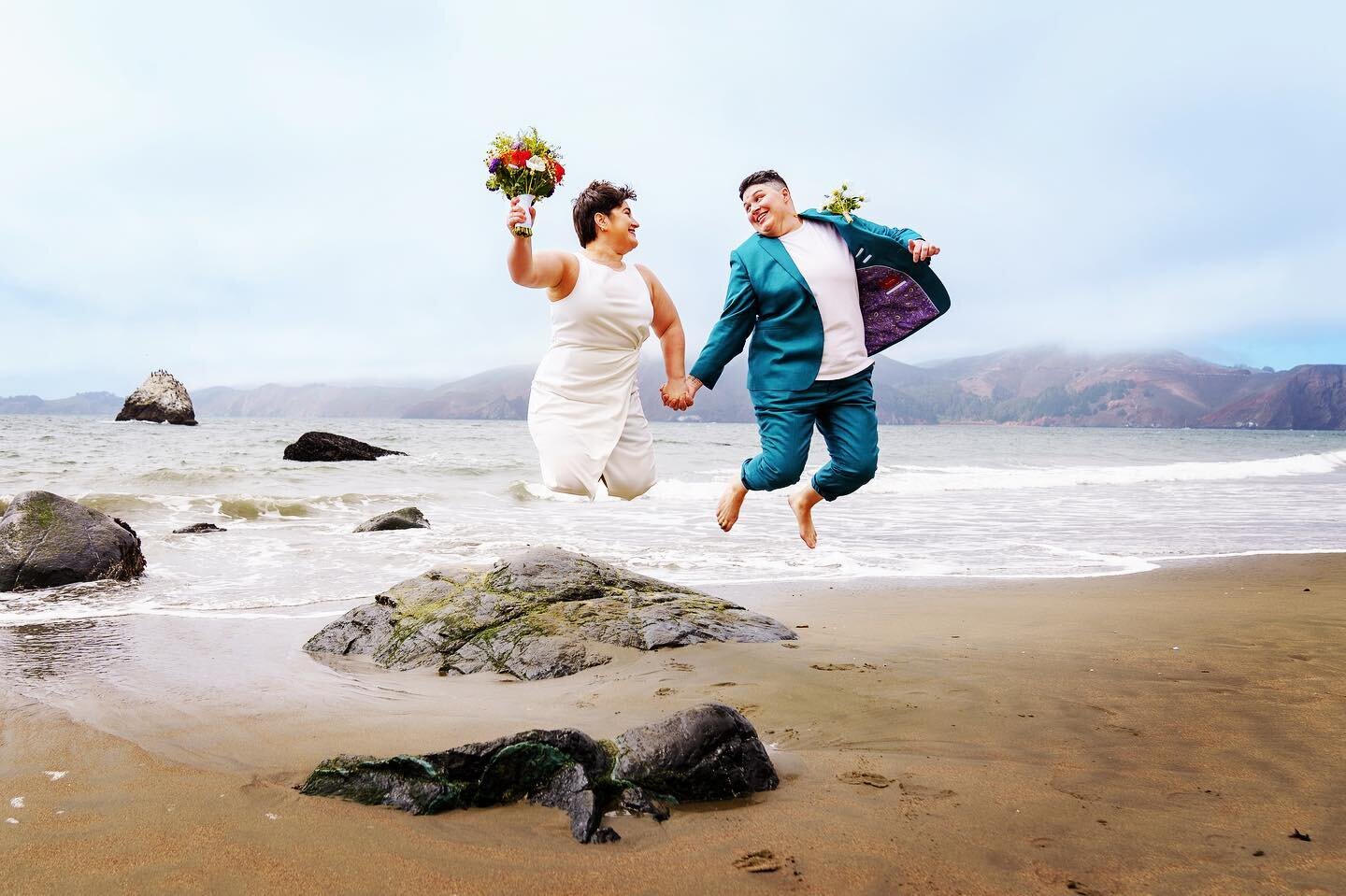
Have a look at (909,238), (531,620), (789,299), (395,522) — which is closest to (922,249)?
(909,238)

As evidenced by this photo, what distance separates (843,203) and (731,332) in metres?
0.92

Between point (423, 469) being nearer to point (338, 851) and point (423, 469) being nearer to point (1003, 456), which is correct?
point (338, 851)

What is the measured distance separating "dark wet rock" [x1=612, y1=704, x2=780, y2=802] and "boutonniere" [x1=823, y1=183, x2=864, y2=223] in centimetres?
260

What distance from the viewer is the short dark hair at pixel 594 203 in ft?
14.5

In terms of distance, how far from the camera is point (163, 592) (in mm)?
9156

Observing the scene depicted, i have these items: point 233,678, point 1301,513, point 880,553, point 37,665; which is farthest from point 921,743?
point 1301,513

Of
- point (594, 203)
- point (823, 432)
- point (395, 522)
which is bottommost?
point (395, 522)

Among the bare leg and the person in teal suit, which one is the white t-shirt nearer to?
the person in teal suit

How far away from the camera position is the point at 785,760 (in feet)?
14.2

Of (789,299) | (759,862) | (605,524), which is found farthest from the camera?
(605,524)

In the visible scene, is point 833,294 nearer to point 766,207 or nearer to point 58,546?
point 766,207

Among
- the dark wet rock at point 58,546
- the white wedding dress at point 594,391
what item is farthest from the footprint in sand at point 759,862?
the dark wet rock at point 58,546

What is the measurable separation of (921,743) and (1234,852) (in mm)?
1432

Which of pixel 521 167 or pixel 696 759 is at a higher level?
pixel 521 167
